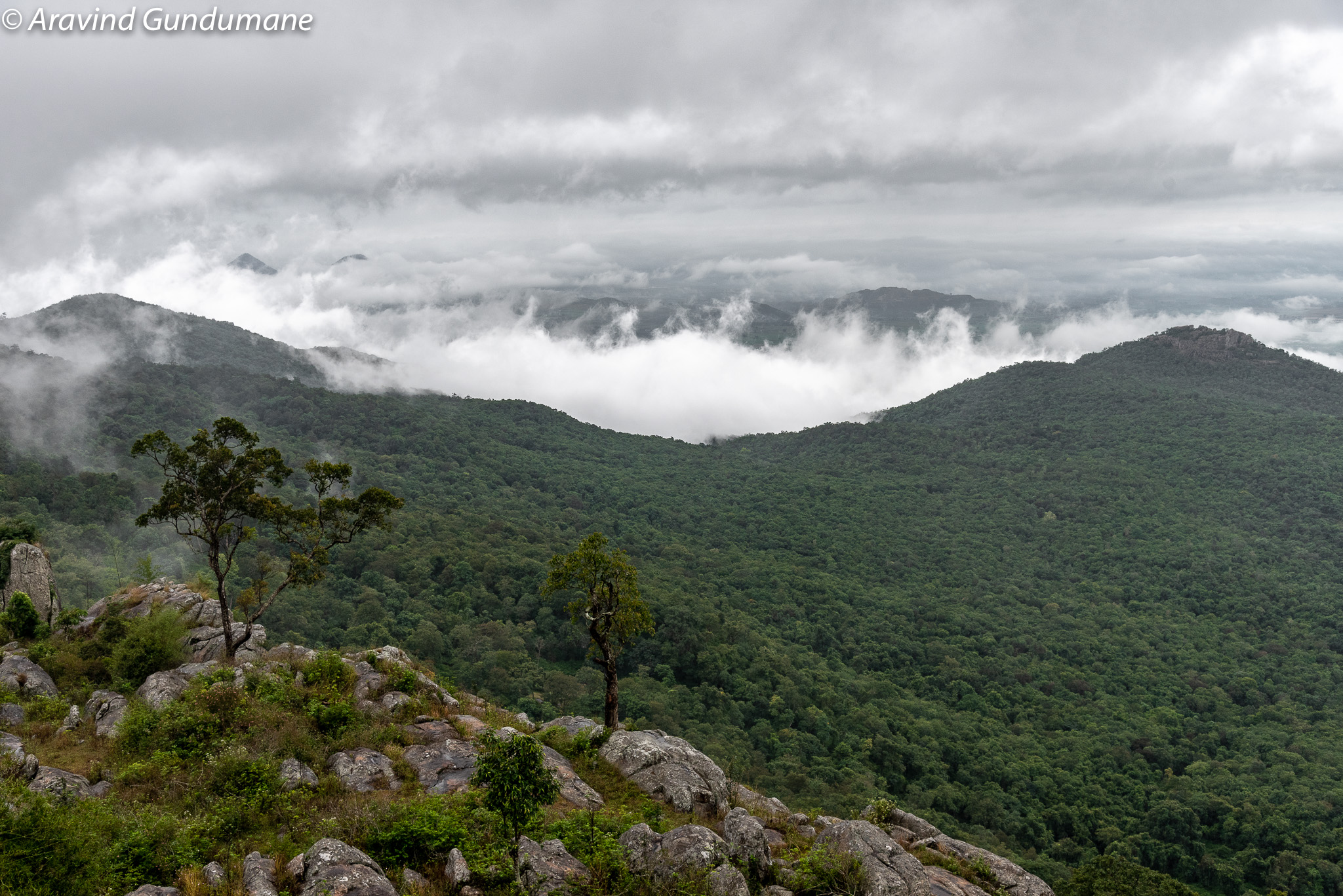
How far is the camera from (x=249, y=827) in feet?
44.0

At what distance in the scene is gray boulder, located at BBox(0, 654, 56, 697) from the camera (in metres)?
20.9

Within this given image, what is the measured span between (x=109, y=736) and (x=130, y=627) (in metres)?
6.97

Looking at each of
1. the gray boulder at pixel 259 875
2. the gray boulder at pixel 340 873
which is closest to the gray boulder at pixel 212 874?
the gray boulder at pixel 259 875

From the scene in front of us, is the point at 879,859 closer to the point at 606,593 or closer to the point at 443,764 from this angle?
the point at 443,764

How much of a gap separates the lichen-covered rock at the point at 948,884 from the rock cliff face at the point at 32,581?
35.7m

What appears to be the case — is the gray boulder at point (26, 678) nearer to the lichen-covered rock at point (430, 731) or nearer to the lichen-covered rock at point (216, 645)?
the lichen-covered rock at point (216, 645)

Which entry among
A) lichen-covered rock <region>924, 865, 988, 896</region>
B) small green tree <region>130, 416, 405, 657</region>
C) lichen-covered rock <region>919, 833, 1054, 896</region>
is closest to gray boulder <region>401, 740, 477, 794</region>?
small green tree <region>130, 416, 405, 657</region>

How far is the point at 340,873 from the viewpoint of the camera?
35.4 feet

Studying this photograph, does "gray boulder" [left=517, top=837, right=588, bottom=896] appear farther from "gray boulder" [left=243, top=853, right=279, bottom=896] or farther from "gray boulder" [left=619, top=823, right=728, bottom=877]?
"gray boulder" [left=243, top=853, right=279, bottom=896]

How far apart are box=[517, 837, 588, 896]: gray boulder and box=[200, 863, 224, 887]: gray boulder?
5009 mm

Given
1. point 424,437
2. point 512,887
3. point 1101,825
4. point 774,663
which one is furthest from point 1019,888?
point 424,437

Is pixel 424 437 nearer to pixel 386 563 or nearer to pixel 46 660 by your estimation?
pixel 386 563

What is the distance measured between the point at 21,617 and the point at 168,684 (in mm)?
10379

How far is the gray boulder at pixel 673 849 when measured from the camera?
42.5 ft
